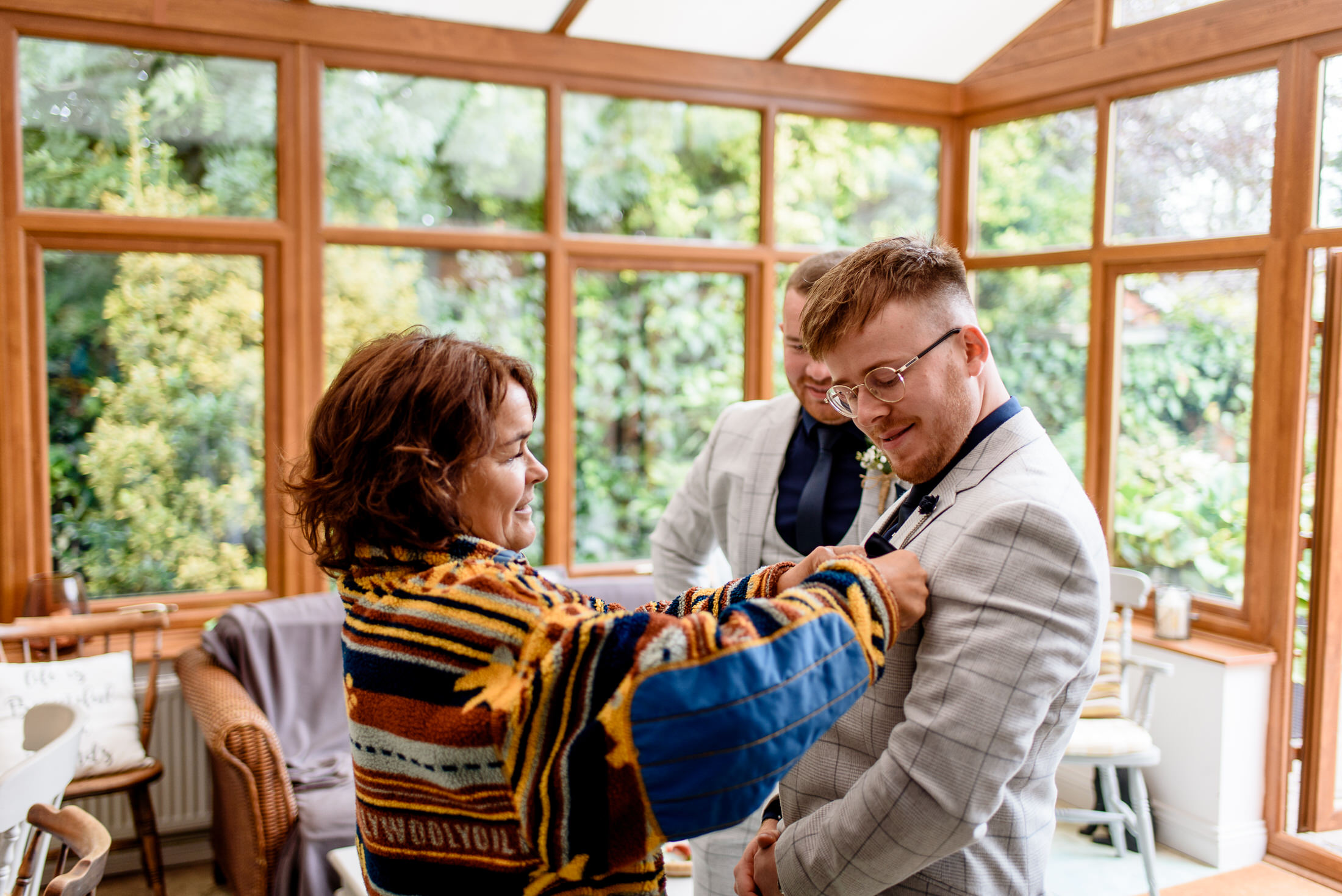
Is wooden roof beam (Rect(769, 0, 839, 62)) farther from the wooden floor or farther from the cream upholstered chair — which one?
the wooden floor

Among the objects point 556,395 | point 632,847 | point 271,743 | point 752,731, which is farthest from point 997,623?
point 556,395

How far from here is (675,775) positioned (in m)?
1.02

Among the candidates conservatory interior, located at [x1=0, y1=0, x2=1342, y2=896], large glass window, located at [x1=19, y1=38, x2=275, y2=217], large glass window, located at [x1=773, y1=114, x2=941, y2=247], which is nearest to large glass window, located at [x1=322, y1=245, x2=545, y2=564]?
conservatory interior, located at [x1=0, y1=0, x2=1342, y2=896]

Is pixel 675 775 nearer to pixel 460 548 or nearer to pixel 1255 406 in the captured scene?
pixel 460 548

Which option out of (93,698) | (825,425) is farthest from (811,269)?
(93,698)

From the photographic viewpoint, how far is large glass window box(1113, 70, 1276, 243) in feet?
12.6

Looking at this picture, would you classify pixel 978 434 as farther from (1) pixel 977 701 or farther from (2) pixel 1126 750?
(2) pixel 1126 750

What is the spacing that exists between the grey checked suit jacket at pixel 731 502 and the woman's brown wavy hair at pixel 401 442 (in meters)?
1.05

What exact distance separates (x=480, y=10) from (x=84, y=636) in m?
2.70

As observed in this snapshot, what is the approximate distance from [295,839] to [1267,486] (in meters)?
3.53

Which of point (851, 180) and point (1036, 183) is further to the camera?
point (851, 180)

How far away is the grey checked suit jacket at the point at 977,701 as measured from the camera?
49.2 inches

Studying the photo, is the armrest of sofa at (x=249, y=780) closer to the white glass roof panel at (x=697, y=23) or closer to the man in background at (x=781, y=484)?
the man in background at (x=781, y=484)

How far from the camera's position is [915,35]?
466cm
